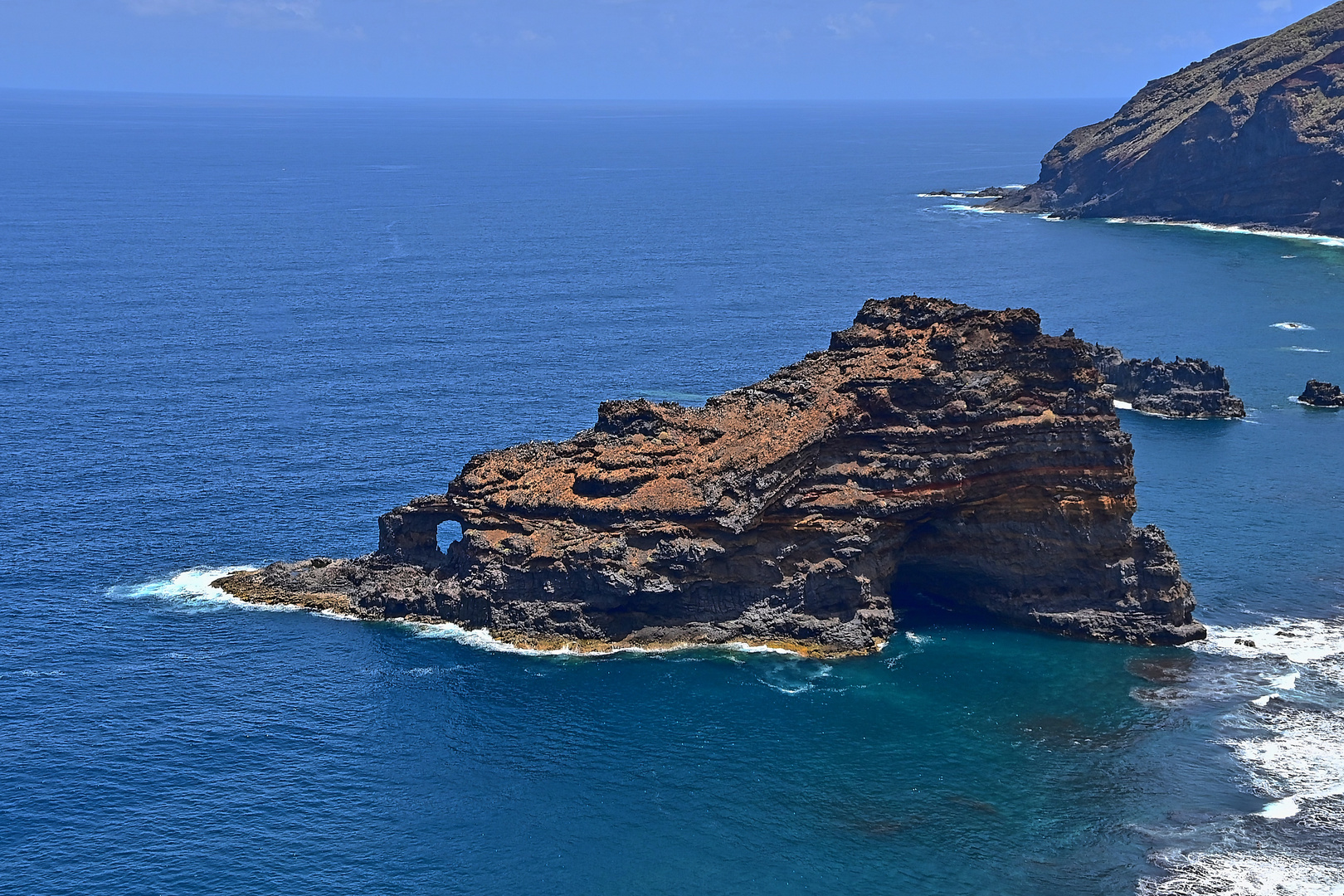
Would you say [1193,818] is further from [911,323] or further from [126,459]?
[126,459]

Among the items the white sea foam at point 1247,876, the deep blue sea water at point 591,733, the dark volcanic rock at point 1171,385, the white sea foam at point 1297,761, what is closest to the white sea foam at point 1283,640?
the deep blue sea water at point 591,733

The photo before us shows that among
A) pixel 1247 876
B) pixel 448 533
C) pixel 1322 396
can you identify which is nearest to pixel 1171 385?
pixel 1322 396

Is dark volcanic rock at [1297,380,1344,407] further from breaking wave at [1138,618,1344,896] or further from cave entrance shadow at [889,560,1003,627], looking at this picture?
cave entrance shadow at [889,560,1003,627]

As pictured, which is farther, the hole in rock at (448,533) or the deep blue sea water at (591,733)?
the hole in rock at (448,533)

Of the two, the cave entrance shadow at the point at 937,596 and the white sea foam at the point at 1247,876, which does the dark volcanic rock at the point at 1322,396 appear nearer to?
the cave entrance shadow at the point at 937,596

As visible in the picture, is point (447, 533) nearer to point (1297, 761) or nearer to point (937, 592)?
point (937, 592)

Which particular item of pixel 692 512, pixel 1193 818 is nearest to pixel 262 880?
pixel 692 512

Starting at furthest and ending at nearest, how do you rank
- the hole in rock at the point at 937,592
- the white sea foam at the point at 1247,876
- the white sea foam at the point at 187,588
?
the white sea foam at the point at 187,588
the hole in rock at the point at 937,592
the white sea foam at the point at 1247,876
